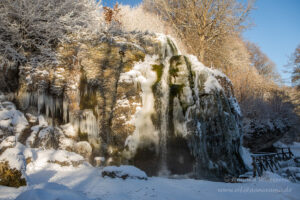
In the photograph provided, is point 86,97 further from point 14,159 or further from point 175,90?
point 14,159

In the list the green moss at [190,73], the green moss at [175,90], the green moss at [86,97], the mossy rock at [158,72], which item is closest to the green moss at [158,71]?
the mossy rock at [158,72]

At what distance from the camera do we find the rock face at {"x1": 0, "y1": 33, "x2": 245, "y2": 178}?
6883mm

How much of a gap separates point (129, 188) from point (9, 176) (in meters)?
2.58

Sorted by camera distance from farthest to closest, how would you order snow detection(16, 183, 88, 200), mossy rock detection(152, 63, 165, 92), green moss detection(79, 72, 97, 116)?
mossy rock detection(152, 63, 165, 92) < green moss detection(79, 72, 97, 116) < snow detection(16, 183, 88, 200)

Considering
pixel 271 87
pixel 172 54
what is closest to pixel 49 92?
pixel 172 54

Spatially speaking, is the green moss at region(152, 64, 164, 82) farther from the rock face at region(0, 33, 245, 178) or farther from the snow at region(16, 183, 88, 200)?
the snow at region(16, 183, 88, 200)

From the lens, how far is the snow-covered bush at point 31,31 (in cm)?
737

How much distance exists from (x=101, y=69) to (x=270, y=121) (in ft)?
43.5

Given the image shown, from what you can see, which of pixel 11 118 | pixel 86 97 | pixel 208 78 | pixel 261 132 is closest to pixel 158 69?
pixel 208 78

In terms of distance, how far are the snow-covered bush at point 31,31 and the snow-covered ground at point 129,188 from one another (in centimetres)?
431

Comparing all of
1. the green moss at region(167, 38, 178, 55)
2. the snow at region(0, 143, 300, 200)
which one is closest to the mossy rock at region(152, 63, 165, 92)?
the green moss at region(167, 38, 178, 55)

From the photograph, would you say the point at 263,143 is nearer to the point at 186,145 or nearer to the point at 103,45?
the point at 186,145

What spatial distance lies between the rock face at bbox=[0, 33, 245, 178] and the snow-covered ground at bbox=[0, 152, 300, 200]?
3.87 feet

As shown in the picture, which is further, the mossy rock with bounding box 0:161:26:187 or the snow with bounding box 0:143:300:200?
the snow with bounding box 0:143:300:200
